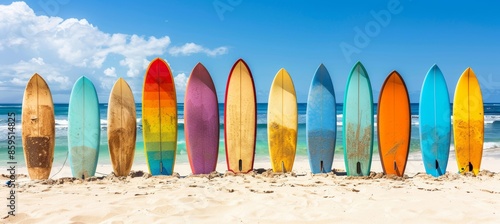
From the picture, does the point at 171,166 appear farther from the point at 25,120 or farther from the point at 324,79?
the point at 324,79

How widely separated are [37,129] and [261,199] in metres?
3.33

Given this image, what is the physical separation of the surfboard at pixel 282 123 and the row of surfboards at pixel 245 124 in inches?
0.5

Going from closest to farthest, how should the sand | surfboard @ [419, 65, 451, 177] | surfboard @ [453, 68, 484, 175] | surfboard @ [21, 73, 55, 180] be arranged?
1. the sand
2. surfboard @ [21, 73, 55, 180]
3. surfboard @ [419, 65, 451, 177]
4. surfboard @ [453, 68, 484, 175]

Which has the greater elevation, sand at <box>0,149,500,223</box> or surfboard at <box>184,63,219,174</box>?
surfboard at <box>184,63,219,174</box>

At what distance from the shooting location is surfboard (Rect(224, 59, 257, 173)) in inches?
223

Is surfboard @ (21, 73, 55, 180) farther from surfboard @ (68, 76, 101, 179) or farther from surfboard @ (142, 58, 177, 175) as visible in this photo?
surfboard @ (142, 58, 177, 175)

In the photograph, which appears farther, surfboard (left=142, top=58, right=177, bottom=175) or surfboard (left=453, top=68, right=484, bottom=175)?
surfboard (left=453, top=68, right=484, bottom=175)

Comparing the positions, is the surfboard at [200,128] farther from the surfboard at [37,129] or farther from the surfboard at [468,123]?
the surfboard at [468,123]

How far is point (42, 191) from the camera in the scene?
15.0ft

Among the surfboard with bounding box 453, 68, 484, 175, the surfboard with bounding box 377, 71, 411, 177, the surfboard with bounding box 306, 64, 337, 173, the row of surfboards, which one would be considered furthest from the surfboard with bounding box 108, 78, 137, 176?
the surfboard with bounding box 453, 68, 484, 175

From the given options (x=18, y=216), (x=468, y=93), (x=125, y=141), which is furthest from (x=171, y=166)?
(x=468, y=93)

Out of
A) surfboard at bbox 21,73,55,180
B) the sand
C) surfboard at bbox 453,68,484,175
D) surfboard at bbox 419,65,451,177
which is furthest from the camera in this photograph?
surfboard at bbox 453,68,484,175

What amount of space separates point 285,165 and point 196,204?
2.13 m

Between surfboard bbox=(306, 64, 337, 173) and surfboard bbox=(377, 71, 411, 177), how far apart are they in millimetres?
625
